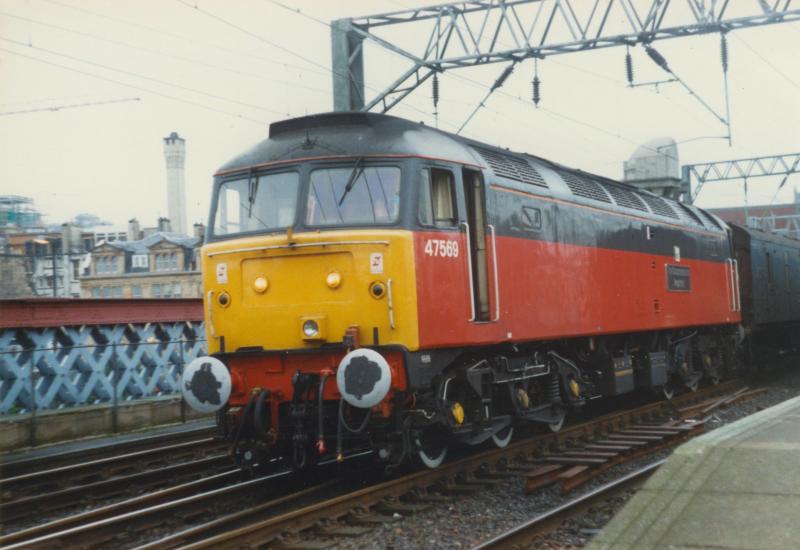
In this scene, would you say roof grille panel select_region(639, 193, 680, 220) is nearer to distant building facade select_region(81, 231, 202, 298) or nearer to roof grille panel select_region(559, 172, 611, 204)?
roof grille panel select_region(559, 172, 611, 204)

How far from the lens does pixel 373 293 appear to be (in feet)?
31.1

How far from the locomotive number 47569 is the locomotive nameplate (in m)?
7.50

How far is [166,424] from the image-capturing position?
16.2 meters

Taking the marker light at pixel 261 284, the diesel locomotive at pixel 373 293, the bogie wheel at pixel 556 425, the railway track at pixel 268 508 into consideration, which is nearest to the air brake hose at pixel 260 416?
the diesel locomotive at pixel 373 293

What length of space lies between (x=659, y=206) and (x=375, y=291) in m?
9.24

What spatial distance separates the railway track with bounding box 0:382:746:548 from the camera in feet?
26.2

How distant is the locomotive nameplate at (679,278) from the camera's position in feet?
54.5

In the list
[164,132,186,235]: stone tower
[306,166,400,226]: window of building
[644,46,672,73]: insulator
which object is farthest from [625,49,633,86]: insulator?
[164,132,186,235]: stone tower

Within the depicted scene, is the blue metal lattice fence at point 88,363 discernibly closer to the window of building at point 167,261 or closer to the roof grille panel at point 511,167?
the roof grille panel at point 511,167

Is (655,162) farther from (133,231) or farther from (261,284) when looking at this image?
(133,231)

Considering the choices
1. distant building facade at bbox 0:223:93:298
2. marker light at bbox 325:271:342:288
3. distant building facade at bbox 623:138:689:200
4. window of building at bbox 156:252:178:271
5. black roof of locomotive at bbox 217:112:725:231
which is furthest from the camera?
window of building at bbox 156:252:178:271

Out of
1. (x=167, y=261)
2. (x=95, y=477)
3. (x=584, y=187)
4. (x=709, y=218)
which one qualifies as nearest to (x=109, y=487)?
(x=95, y=477)

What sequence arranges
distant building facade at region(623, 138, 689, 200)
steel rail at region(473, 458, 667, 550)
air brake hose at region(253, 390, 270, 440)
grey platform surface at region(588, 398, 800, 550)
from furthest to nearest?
distant building facade at region(623, 138, 689, 200) < air brake hose at region(253, 390, 270, 440) < steel rail at region(473, 458, 667, 550) < grey platform surface at region(588, 398, 800, 550)

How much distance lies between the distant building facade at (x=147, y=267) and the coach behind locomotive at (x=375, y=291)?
56.7 metres
